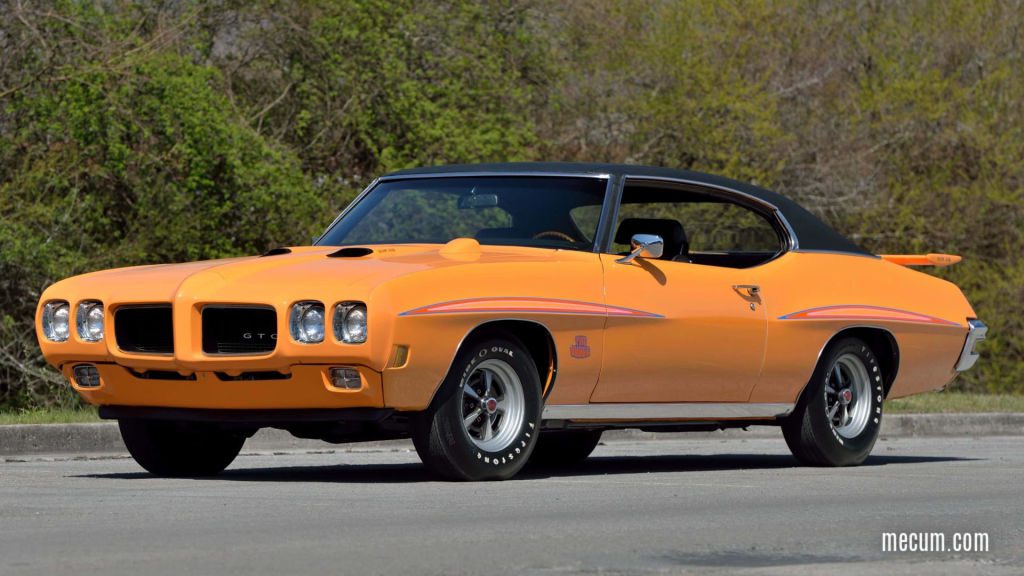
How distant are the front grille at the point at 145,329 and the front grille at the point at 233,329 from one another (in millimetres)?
211

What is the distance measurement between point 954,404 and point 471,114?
26.5 ft

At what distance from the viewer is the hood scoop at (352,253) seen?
30.1ft

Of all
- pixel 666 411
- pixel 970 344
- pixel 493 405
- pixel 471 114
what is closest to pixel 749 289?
pixel 666 411

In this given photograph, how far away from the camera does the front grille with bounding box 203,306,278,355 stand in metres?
8.38

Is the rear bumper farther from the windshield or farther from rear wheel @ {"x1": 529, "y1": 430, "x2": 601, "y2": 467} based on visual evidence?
rear wheel @ {"x1": 529, "y1": 430, "x2": 601, "y2": 467}

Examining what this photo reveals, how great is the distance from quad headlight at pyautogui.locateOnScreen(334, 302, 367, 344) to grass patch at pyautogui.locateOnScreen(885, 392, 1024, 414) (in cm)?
923

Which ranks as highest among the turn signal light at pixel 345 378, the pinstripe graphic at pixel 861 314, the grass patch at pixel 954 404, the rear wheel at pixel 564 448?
the turn signal light at pixel 345 378

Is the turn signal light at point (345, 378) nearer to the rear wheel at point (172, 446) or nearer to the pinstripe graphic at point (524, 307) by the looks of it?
the pinstripe graphic at point (524, 307)

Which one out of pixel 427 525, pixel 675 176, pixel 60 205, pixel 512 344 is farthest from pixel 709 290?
pixel 60 205

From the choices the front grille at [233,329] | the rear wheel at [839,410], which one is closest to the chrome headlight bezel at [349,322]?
the front grille at [233,329]

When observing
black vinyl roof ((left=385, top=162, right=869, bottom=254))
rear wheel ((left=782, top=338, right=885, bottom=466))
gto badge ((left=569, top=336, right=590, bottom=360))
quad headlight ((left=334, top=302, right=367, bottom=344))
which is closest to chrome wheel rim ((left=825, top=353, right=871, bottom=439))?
rear wheel ((left=782, top=338, right=885, bottom=466))

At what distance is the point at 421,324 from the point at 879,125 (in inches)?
799

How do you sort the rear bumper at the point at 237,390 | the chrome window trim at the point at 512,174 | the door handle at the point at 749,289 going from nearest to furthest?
the rear bumper at the point at 237,390 → the chrome window trim at the point at 512,174 → the door handle at the point at 749,289

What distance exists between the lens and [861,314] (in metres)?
10.8
